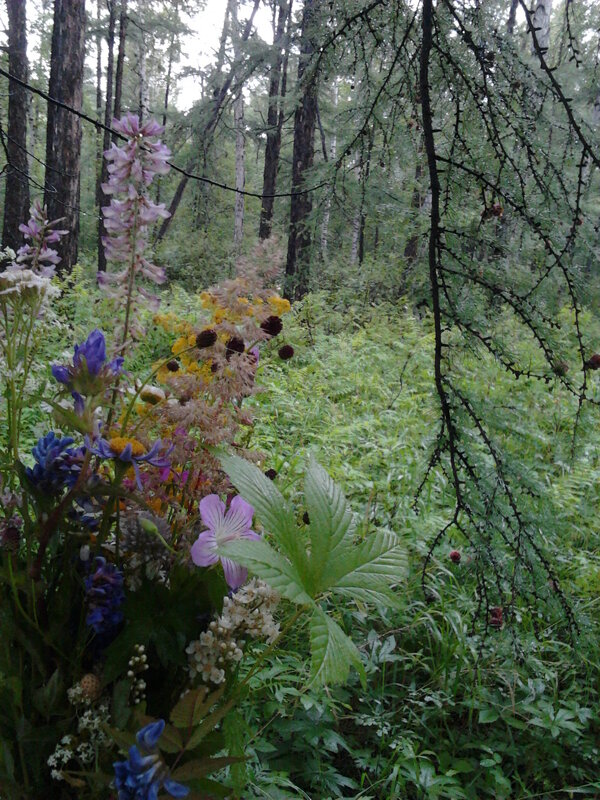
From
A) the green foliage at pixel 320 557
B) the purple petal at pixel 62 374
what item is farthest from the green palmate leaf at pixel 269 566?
the purple petal at pixel 62 374

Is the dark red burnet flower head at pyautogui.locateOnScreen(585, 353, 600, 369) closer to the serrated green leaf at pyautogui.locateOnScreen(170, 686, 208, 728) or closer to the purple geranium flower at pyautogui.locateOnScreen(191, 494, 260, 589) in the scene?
the purple geranium flower at pyautogui.locateOnScreen(191, 494, 260, 589)

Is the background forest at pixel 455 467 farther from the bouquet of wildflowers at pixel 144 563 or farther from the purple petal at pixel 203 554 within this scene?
the purple petal at pixel 203 554

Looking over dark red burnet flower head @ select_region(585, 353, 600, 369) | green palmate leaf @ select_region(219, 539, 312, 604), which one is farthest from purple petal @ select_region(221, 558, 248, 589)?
dark red burnet flower head @ select_region(585, 353, 600, 369)

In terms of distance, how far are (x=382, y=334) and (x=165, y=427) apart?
646cm

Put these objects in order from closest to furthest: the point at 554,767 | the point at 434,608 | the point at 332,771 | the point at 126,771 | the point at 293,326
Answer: the point at 126,771
the point at 332,771
the point at 554,767
the point at 434,608
the point at 293,326

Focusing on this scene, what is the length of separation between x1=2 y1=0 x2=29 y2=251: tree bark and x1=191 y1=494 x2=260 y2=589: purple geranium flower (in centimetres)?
727

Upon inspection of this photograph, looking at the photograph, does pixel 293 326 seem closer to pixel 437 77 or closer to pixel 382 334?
pixel 382 334

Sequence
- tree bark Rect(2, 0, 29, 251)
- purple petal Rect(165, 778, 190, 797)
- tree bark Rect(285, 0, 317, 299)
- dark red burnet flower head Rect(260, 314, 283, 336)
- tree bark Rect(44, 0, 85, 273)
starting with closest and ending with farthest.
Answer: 1. purple petal Rect(165, 778, 190, 797)
2. dark red burnet flower head Rect(260, 314, 283, 336)
3. tree bark Rect(44, 0, 85, 273)
4. tree bark Rect(2, 0, 29, 251)
5. tree bark Rect(285, 0, 317, 299)

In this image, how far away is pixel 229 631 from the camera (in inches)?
32.5

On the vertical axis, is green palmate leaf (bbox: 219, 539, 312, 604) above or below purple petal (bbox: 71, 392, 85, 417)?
below

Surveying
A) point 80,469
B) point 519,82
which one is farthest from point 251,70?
point 80,469

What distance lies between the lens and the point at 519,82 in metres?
1.42

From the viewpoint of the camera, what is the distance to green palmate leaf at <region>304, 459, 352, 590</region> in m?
0.76

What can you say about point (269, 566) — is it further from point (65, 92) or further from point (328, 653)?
point (65, 92)
